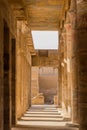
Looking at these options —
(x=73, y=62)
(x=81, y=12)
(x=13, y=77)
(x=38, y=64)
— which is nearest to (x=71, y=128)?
(x=73, y=62)

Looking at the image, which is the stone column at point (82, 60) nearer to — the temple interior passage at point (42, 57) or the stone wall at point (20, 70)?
the temple interior passage at point (42, 57)

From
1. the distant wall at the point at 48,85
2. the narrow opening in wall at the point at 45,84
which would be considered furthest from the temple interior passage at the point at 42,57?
the distant wall at the point at 48,85

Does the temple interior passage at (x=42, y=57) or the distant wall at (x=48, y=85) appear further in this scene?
the distant wall at (x=48, y=85)

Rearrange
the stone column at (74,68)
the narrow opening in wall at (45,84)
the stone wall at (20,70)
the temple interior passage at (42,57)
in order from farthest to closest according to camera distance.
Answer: the narrow opening in wall at (45,84)
the stone wall at (20,70)
the stone column at (74,68)
the temple interior passage at (42,57)

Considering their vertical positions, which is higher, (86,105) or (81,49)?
(81,49)

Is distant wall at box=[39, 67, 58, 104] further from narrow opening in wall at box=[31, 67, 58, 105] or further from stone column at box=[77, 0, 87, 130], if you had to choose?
stone column at box=[77, 0, 87, 130]

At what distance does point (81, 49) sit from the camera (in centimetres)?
1199

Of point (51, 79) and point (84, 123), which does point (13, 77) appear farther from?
point (51, 79)

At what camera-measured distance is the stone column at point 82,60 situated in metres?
11.7

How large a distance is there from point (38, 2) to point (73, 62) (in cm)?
530

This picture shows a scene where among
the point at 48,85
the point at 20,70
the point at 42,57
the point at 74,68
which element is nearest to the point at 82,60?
the point at 74,68

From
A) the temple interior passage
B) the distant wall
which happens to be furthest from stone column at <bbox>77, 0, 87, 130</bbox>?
the distant wall

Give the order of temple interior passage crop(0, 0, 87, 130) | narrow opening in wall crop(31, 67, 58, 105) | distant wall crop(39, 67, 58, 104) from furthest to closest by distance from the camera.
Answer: distant wall crop(39, 67, 58, 104) < narrow opening in wall crop(31, 67, 58, 105) < temple interior passage crop(0, 0, 87, 130)

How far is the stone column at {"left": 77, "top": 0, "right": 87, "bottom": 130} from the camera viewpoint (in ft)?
38.3
